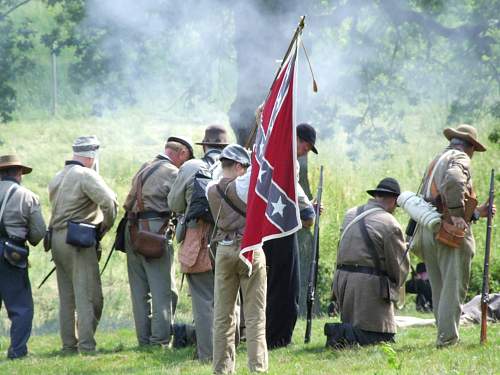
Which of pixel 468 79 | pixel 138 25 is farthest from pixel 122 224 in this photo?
pixel 468 79

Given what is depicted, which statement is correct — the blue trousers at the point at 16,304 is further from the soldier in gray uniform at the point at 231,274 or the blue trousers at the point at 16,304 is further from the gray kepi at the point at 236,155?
the gray kepi at the point at 236,155

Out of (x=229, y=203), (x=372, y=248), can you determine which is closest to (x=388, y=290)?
(x=372, y=248)

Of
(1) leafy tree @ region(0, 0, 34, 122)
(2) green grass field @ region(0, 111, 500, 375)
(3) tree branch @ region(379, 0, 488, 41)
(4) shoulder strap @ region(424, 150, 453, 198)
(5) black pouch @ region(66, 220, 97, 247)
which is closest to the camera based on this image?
(2) green grass field @ region(0, 111, 500, 375)

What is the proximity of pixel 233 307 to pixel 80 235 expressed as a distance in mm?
2590

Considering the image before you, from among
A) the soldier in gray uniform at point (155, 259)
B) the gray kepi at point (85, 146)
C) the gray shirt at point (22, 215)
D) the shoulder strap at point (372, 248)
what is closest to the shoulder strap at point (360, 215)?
the shoulder strap at point (372, 248)

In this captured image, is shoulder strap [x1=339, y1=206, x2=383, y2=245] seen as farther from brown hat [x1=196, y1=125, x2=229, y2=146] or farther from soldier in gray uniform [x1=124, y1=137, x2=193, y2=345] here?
soldier in gray uniform [x1=124, y1=137, x2=193, y2=345]

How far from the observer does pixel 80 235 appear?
9.88 metres

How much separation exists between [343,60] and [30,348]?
683cm

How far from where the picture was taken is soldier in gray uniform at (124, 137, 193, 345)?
10.1 metres

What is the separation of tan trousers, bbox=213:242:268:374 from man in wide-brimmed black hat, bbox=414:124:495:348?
1.86 metres

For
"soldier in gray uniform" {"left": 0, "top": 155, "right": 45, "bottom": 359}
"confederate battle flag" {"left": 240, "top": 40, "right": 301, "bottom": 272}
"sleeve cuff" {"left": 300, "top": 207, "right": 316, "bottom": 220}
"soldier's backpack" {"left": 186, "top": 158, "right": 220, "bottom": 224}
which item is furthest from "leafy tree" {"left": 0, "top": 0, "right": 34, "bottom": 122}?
"confederate battle flag" {"left": 240, "top": 40, "right": 301, "bottom": 272}

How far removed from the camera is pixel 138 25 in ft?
46.7

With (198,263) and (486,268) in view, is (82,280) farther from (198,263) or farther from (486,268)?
(486,268)

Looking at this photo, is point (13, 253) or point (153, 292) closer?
point (13, 253)
